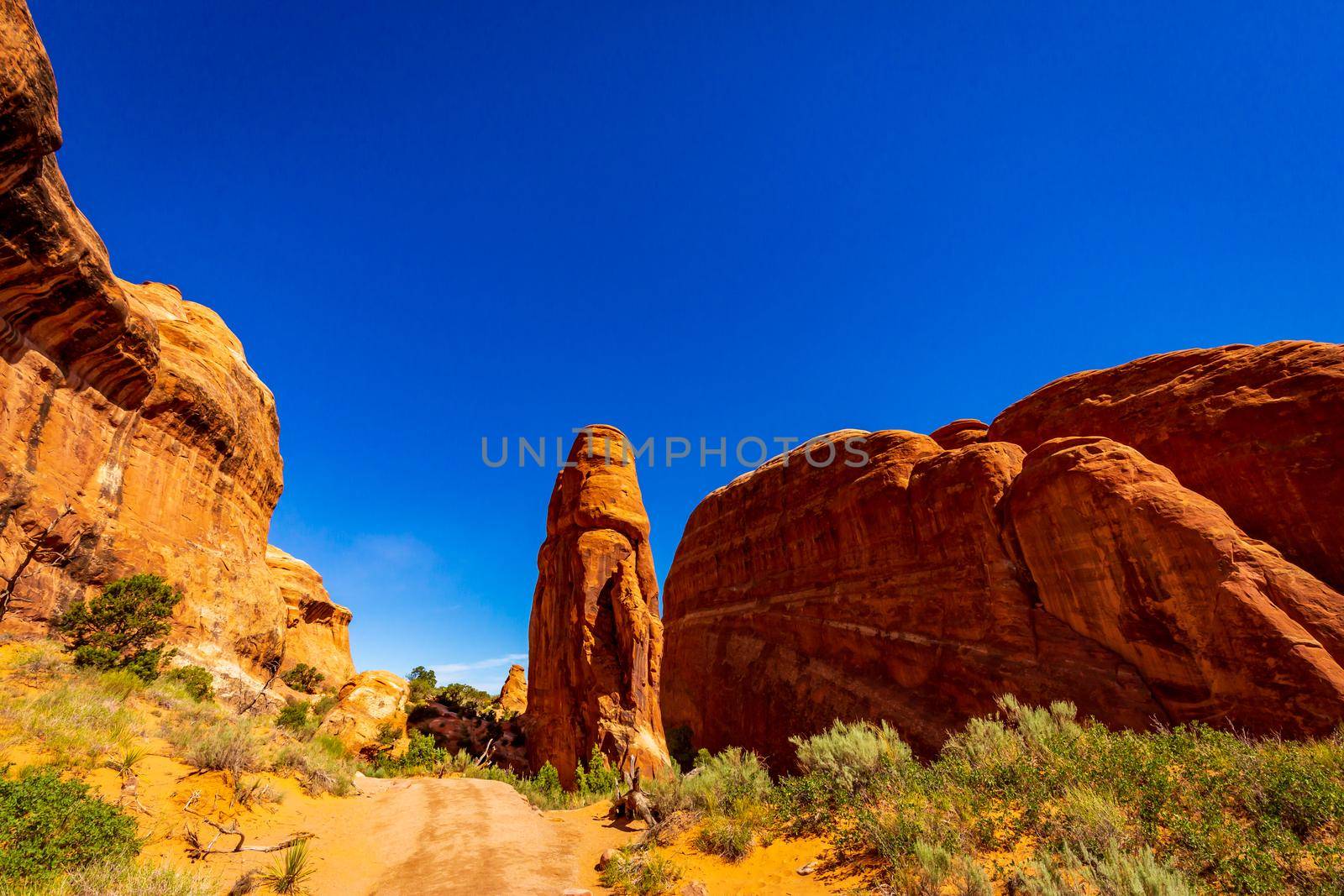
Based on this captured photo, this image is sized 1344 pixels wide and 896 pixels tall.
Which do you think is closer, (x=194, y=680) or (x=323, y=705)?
(x=194, y=680)

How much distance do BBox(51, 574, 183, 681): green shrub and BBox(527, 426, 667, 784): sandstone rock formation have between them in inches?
490

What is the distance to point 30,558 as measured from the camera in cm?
1298

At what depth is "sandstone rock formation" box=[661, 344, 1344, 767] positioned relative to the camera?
15.3 metres

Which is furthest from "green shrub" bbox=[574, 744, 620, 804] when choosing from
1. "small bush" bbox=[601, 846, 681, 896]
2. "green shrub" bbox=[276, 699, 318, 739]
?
"green shrub" bbox=[276, 699, 318, 739]

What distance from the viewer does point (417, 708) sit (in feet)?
90.8

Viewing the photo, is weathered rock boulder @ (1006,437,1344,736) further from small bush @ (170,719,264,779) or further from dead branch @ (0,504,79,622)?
dead branch @ (0,504,79,622)

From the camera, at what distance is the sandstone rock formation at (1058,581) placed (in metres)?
15.3

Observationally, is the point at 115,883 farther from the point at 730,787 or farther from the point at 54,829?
the point at 730,787

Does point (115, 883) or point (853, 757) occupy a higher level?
point (115, 883)

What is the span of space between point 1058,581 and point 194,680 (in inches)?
1117

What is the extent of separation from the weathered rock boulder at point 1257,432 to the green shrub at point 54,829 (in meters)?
28.0

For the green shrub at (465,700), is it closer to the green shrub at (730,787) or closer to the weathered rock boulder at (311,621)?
the weathered rock boulder at (311,621)

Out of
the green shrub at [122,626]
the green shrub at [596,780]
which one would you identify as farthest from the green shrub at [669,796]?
the green shrub at [122,626]

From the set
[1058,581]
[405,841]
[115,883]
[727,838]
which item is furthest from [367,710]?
[1058,581]
